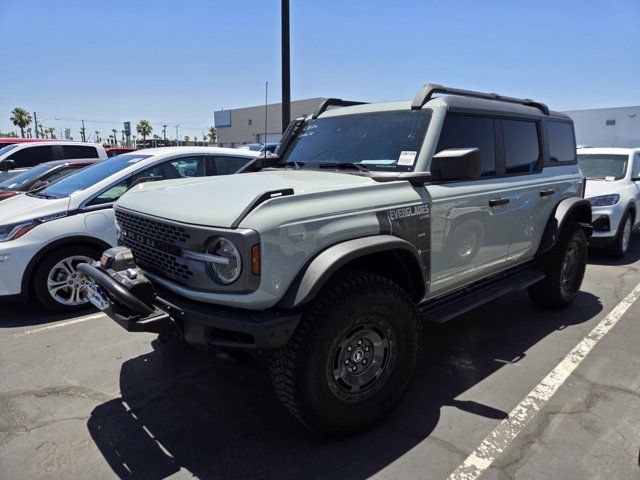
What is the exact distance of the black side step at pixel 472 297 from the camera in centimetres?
338

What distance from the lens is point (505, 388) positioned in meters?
3.39

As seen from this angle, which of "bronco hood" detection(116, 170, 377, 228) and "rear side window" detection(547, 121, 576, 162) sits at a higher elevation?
"rear side window" detection(547, 121, 576, 162)

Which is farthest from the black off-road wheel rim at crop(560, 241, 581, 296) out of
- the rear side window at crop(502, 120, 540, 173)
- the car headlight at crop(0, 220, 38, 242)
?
the car headlight at crop(0, 220, 38, 242)

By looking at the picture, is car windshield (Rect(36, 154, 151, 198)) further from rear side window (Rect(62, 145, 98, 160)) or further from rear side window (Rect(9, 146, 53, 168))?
rear side window (Rect(9, 146, 53, 168))

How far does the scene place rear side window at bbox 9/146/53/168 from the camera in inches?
422

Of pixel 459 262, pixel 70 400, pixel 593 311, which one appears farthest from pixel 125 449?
pixel 593 311

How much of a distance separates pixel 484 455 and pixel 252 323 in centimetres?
156

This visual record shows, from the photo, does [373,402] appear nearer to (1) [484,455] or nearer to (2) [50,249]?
(1) [484,455]

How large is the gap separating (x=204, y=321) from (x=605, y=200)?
7.30 metres

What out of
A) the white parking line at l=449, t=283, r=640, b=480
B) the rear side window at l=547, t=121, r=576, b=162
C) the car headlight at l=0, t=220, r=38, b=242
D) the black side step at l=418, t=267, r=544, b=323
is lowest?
the white parking line at l=449, t=283, r=640, b=480

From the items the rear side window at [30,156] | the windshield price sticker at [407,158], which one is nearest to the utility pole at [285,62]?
the windshield price sticker at [407,158]

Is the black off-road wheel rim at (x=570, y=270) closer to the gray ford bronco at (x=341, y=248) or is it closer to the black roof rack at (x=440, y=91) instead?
the gray ford bronco at (x=341, y=248)

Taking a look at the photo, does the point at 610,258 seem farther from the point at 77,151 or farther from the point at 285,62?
the point at 77,151

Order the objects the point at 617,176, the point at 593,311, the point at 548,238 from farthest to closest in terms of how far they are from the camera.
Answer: the point at 617,176 < the point at 593,311 < the point at 548,238
